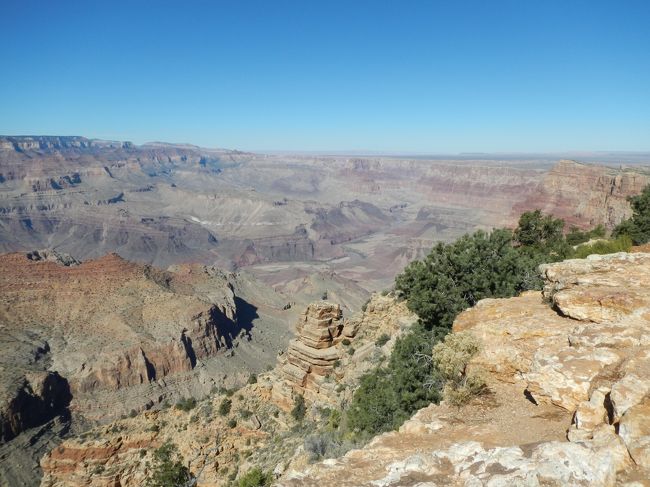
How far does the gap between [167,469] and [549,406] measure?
69.5ft

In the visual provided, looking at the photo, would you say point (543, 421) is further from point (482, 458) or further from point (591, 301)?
point (591, 301)

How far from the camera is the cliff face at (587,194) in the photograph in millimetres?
85688

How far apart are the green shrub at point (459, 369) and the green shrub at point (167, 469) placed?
59.0ft

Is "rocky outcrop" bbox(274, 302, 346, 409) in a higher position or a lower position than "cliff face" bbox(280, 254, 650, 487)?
lower

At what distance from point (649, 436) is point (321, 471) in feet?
17.0

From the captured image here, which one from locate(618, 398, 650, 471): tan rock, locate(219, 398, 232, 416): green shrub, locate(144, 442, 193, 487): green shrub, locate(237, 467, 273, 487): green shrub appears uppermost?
locate(618, 398, 650, 471): tan rock

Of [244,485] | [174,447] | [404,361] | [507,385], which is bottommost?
[174,447]

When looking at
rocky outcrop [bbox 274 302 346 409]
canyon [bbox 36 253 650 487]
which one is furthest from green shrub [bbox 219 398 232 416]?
canyon [bbox 36 253 650 487]

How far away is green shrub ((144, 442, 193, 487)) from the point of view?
73.8ft

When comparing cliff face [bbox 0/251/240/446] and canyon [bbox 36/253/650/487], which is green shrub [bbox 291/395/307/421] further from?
cliff face [bbox 0/251/240/446]

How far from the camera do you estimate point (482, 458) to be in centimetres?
686

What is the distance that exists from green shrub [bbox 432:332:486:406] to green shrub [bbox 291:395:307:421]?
16.0 metres


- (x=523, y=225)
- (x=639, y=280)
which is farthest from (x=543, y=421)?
(x=523, y=225)

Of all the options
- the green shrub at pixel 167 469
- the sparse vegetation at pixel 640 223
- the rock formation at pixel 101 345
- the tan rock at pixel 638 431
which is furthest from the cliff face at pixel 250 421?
the sparse vegetation at pixel 640 223
